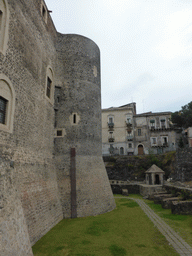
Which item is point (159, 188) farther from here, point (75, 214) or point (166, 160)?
point (75, 214)

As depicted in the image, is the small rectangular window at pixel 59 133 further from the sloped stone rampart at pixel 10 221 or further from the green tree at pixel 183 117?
the green tree at pixel 183 117

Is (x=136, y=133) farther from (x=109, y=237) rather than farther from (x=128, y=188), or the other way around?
(x=109, y=237)

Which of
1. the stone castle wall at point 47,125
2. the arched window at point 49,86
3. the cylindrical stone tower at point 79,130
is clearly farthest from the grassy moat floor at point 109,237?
the arched window at point 49,86

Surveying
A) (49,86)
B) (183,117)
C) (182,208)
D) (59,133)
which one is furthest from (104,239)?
(183,117)

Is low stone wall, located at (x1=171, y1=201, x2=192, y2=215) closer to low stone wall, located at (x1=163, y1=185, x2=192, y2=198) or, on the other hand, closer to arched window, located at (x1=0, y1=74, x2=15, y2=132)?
low stone wall, located at (x1=163, y1=185, x2=192, y2=198)

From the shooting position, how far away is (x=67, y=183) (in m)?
14.9

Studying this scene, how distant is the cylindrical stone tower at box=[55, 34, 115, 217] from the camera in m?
14.8

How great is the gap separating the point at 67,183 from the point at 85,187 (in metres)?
1.46

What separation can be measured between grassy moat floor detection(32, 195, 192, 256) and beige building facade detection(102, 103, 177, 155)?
96.7ft

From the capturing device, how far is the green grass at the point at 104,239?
8484mm

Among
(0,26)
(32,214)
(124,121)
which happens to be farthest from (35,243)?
(124,121)

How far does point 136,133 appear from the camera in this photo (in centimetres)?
4409

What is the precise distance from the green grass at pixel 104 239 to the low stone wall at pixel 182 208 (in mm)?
2663

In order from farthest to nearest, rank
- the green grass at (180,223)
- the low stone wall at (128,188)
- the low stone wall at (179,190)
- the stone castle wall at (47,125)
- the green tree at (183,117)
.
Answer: the green tree at (183,117) < the low stone wall at (128,188) < the low stone wall at (179,190) < the green grass at (180,223) < the stone castle wall at (47,125)
